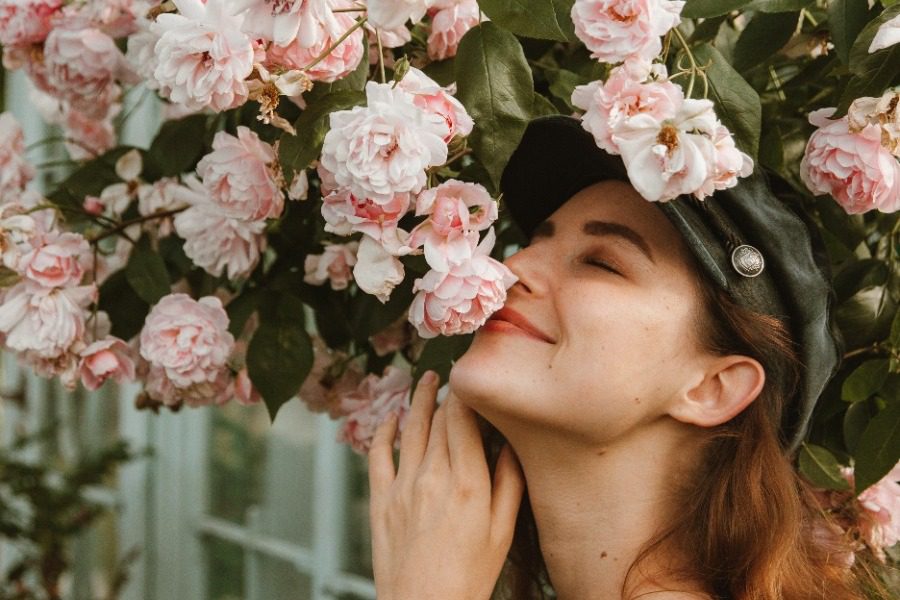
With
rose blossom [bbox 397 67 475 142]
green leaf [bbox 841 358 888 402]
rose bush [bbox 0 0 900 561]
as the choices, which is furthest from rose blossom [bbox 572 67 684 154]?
green leaf [bbox 841 358 888 402]

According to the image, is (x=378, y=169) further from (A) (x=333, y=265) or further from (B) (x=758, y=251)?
(B) (x=758, y=251)

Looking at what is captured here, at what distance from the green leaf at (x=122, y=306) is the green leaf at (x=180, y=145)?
147 millimetres

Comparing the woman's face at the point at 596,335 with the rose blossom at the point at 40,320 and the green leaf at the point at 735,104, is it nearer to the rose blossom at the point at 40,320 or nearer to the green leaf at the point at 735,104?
the green leaf at the point at 735,104

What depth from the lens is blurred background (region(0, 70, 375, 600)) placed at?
2902mm

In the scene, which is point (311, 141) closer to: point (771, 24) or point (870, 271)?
point (771, 24)

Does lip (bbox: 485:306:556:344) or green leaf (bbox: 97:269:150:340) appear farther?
green leaf (bbox: 97:269:150:340)

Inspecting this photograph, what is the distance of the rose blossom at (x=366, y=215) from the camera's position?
97 centimetres

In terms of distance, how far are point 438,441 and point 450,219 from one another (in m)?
0.39

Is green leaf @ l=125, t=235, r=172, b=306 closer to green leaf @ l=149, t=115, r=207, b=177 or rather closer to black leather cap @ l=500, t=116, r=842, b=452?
green leaf @ l=149, t=115, r=207, b=177

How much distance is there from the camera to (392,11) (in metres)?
0.90

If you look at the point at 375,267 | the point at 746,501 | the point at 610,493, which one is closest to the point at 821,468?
the point at 746,501

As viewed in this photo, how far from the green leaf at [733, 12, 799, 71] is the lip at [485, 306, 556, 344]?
0.35 meters

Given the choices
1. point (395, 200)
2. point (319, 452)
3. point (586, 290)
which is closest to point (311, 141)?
point (395, 200)

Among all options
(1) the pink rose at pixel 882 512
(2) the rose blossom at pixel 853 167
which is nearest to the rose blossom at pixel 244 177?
(2) the rose blossom at pixel 853 167
